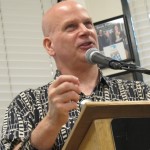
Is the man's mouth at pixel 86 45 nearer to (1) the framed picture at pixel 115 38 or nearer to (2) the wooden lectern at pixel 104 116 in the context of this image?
(2) the wooden lectern at pixel 104 116

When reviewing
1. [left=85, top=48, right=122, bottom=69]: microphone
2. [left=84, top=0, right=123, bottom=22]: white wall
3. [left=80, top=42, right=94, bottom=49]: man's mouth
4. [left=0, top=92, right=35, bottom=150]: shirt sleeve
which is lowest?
[left=0, top=92, right=35, bottom=150]: shirt sleeve

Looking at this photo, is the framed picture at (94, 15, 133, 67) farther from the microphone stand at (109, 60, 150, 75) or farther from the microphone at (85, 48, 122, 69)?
the microphone stand at (109, 60, 150, 75)

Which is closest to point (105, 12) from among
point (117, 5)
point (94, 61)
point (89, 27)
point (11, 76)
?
point (117, 5)

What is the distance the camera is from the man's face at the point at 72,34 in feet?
5.49

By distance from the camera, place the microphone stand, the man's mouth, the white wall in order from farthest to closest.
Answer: the white wall → the man's mouth → the microphone stand

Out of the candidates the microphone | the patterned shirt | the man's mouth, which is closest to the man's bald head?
the man's mouth

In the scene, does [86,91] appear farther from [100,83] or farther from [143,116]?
[143,116]

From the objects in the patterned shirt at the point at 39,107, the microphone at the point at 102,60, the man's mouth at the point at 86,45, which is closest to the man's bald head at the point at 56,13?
the man's mouth at the point at 86,45

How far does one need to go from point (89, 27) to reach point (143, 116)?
0.90 meters

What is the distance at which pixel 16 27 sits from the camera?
9.11 ft

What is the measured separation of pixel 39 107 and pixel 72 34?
376 mm

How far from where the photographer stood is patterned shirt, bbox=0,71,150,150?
1.49m

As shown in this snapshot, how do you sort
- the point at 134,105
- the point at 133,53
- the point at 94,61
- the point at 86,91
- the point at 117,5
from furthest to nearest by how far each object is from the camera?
1. the point at 117,5
2. the point at 133,53
3. the point at 86,91
4. the point at 94,61
5. the point at 134,105

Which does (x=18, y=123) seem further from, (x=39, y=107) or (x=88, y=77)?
(x=88, y=77)
